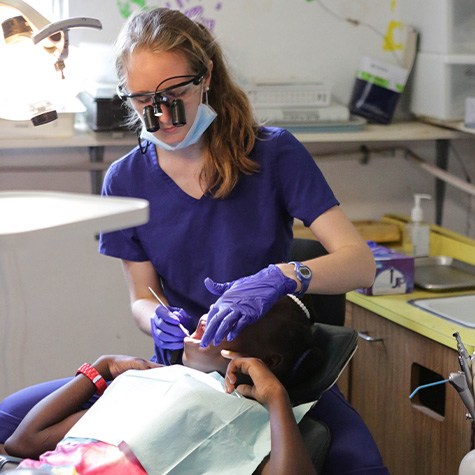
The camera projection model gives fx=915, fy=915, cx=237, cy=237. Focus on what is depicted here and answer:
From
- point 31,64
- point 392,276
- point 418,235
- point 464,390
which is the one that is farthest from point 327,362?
point 418,235

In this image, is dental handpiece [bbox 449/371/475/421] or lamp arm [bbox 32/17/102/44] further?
dental handpiece [bbox 449/371/475/421]

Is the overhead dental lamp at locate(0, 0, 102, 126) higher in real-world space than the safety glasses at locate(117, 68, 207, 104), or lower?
higher

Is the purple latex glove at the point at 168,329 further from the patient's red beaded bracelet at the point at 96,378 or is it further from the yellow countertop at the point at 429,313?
the yellow countertop at the point at 429,313

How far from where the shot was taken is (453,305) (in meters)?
2.53

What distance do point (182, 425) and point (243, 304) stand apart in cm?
26

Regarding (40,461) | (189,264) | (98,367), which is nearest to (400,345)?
(189,264)

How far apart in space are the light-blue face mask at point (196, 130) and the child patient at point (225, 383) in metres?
0.42

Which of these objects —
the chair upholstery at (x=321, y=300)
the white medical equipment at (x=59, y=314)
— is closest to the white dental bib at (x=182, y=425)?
the chair upholstery at (x=321, y=300)

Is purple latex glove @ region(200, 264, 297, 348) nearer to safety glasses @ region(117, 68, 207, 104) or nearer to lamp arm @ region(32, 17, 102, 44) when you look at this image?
safety glasses @ region(117, 68, 207, 104)

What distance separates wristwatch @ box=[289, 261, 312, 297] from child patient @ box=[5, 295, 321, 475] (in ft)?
0.11

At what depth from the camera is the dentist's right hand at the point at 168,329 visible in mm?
1940

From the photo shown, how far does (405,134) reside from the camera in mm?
2934

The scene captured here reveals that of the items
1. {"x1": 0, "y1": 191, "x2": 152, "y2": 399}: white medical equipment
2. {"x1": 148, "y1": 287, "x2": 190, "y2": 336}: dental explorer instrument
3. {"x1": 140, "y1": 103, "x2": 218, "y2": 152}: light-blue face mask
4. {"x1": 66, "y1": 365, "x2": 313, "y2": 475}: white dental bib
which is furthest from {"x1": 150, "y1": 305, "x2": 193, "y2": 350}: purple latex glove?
{"x1": 0, "y1": 191, "x2": 152, "y2": 399}: white medical equipment

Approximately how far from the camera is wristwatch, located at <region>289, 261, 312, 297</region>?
6.19 ft
